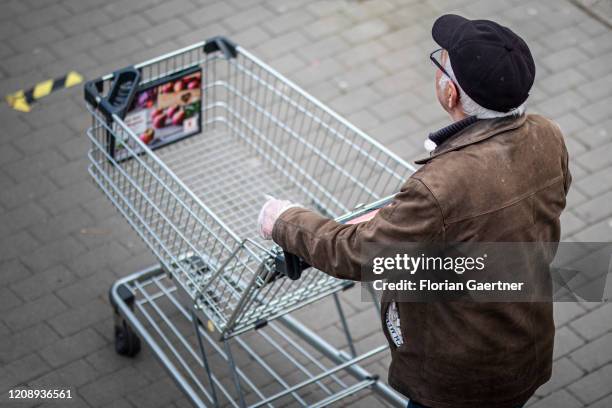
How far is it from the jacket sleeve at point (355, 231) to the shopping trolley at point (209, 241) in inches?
24.4

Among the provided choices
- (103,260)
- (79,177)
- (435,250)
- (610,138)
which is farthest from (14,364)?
(610,138)

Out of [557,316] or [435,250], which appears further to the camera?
[557,316]

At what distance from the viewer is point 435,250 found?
2689mm

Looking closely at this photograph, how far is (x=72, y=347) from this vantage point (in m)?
4.45

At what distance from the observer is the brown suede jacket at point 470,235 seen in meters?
2.59

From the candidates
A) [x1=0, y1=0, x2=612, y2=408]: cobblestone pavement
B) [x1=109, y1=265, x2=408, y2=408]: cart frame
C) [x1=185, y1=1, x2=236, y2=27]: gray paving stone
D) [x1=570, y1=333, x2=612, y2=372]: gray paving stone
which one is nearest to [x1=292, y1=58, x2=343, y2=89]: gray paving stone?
[x1=0, y1=0, x2=612, y2=408]: cobblestone pavement

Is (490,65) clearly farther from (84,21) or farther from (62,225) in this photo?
(84,21)

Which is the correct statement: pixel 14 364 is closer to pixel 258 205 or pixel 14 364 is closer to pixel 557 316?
pixel 258 205

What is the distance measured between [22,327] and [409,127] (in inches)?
99.8

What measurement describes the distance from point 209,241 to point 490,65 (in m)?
1.97

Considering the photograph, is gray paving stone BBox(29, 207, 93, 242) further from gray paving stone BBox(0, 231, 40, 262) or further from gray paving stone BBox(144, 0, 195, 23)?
gray paving stone BBox(144, 0, 195, 23)

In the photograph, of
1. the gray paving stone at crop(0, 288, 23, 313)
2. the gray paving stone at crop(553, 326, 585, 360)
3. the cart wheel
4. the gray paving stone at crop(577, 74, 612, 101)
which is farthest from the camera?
the gray paving stone at crop(577, 74, 612, 101)

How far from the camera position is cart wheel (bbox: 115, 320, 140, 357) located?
4320mm

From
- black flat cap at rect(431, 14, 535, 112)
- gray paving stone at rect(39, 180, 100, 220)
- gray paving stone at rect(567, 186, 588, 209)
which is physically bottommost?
gray paving stone at rect(567, 186, 588, 209)
